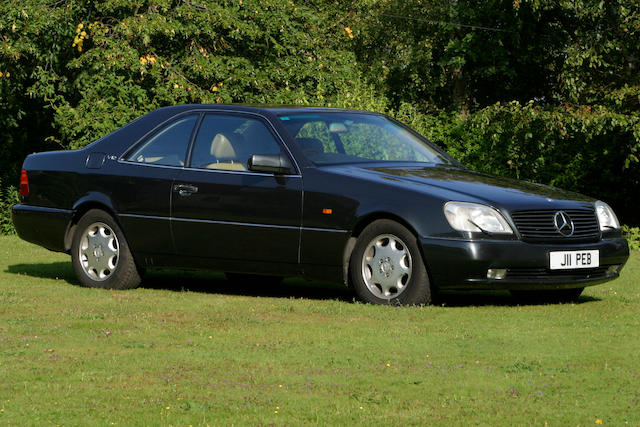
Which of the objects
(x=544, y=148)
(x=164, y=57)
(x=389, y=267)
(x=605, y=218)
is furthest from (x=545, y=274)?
(x=164, y=57)

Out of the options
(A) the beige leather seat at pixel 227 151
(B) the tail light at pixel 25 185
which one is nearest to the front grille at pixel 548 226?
(A) the beige leather seat at pixel 227 151

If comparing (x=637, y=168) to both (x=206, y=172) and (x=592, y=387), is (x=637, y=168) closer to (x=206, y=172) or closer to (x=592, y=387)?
(x=206, y=172)

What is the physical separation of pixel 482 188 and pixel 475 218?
51cm

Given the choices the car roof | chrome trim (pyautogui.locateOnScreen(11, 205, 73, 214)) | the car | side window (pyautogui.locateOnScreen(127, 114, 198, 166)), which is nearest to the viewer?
the car

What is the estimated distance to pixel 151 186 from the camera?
10742mm

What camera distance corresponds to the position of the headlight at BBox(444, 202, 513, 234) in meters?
9.16

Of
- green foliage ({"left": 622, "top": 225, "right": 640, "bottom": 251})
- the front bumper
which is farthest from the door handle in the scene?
green foliage ({"left": 622, "top": 225, "right": 640, "bottom": 251})

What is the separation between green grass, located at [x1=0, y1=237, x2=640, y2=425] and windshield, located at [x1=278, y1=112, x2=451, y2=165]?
1.23 metres

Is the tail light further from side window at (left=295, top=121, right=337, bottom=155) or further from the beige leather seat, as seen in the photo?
Result: side window at (left=295, top=121, right=337, bottom=155)

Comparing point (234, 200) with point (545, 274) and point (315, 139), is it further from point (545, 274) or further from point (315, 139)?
point (545, 274)

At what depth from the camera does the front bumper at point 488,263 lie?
913cm

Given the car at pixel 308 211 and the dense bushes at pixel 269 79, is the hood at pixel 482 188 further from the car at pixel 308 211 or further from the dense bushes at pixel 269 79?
the dense bushes at pixel 269 79

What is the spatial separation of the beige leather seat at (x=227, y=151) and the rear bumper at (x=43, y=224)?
1712 mm

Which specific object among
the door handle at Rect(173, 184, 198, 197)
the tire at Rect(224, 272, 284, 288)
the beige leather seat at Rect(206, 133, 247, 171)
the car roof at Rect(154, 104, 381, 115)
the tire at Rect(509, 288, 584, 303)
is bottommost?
the tire at Rect(224, 272, 284, 288)
